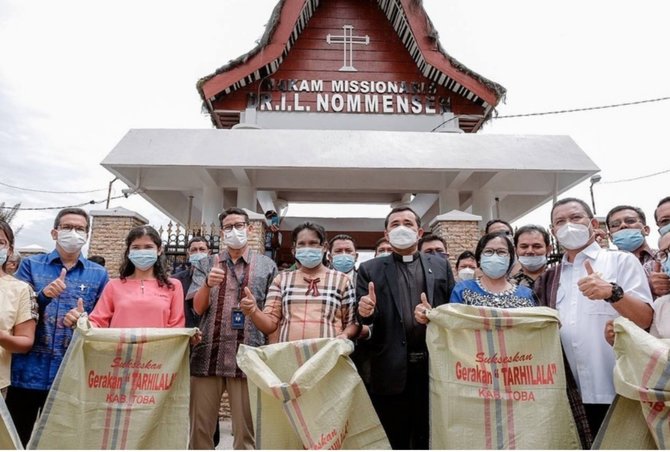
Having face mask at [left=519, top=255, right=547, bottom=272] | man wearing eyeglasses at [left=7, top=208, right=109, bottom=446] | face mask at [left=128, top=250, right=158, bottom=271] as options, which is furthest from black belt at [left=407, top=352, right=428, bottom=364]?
man wearing eyeglasses at [left=7, top=208, right=109, bottom=446]

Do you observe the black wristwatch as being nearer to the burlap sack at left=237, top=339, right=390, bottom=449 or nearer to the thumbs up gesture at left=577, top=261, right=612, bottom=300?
the thumbs up gesture at left=577, top=261, right=612, bottom=300

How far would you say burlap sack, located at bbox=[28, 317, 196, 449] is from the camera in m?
2.21

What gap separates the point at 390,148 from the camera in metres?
7.27

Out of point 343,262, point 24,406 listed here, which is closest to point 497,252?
point 343,262

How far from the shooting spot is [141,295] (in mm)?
2600

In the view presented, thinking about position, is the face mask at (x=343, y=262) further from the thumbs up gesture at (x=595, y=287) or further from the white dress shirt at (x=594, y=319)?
the thumbs up gesture at (x=595, y=287)

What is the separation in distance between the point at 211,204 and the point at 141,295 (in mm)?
5963

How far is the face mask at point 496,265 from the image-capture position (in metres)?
2.44

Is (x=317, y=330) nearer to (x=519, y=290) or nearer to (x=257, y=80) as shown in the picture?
(x=519, y=290)

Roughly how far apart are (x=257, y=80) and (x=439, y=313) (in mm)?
8831

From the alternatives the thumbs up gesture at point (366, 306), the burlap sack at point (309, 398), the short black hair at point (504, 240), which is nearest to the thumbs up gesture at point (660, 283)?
the short black hair at point (504, 240)

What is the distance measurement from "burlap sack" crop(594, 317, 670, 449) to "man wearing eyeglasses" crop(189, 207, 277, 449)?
6.52ft

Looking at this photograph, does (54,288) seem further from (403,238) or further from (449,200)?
(449,200)

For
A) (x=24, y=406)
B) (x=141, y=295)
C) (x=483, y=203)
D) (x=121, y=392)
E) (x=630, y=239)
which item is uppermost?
(x=483, y=203)
